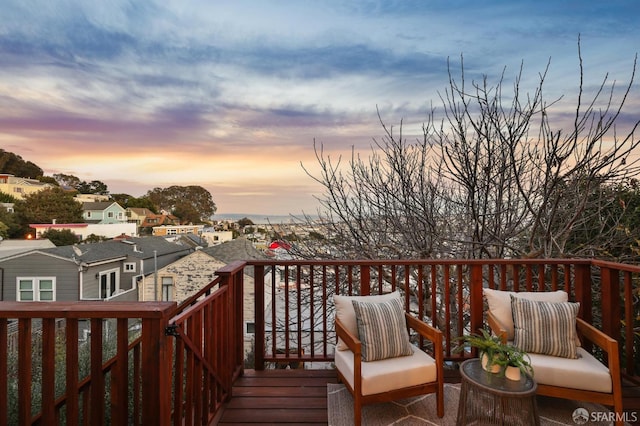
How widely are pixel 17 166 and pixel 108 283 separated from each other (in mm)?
4930

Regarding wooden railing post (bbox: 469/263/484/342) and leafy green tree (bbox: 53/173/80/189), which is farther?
leafy green tree (bbox: 53/173/80/189)

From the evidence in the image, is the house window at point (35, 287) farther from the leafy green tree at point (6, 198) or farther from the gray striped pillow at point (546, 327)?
the gray striped pillow at point (546, 327)

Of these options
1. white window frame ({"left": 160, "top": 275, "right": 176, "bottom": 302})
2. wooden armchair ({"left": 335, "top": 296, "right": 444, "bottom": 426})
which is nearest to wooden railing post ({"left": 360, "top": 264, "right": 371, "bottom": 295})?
wooden armchair ({"left": 335, "top": 296, "right": 444, "bottom": 426})

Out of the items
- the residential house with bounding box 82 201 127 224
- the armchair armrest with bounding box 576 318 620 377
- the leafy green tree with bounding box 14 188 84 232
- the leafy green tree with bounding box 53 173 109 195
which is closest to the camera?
the armchair armrest with bounding box 576 318 620 377

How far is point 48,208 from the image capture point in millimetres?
9641

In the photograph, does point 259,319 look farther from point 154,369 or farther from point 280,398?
point 154,369

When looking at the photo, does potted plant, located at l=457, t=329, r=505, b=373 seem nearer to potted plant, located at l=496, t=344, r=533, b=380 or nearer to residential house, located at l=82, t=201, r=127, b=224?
potted plant, located at l=496, t=344, r=533, b=380

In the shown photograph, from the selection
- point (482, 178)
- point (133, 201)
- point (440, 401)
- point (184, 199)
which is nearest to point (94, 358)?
point (440, 401)

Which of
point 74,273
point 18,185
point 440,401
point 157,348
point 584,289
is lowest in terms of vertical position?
point 74,273

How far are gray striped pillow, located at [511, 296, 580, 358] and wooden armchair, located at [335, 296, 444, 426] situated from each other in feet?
2.24

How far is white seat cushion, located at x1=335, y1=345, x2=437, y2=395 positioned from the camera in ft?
6.98

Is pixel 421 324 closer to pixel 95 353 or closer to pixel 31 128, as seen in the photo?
pixel 95 353

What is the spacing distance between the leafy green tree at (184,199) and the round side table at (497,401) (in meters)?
11.1

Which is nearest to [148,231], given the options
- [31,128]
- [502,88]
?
[31,128]
